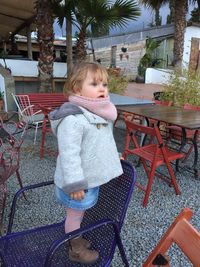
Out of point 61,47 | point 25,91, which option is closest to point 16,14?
point 25,91

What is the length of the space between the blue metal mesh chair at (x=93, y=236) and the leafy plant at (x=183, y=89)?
13.6ft

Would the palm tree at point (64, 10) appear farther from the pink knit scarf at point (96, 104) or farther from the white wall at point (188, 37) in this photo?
the white wall at point (188, 37)

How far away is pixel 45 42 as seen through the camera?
5977 mm

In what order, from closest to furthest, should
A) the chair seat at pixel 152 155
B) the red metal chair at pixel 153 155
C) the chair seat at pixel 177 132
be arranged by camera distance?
the red metal chair at pixel 153 155
the chair seat at pixel 152 155
the chair seat at pixel 177 132

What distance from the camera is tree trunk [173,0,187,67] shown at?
917cm

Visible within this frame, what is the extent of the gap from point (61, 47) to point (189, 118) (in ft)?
44.0

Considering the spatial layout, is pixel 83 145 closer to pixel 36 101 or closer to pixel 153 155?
pixel 153 155

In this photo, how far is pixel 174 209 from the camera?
281 cm

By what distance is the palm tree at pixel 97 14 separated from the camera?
5.93 metres

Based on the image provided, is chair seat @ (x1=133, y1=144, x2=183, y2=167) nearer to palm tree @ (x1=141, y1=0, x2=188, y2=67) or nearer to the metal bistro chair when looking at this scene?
the metal bistro chair

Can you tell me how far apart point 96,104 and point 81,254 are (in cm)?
81

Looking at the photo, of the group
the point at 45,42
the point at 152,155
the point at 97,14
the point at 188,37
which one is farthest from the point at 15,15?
the point at 188,37

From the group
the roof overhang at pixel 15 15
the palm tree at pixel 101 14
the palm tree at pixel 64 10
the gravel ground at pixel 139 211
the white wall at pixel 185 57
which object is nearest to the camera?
the gravel ground at pixel 139 211

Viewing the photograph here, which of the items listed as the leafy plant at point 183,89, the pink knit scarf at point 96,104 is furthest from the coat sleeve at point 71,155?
the leafy plant at point 183,89
